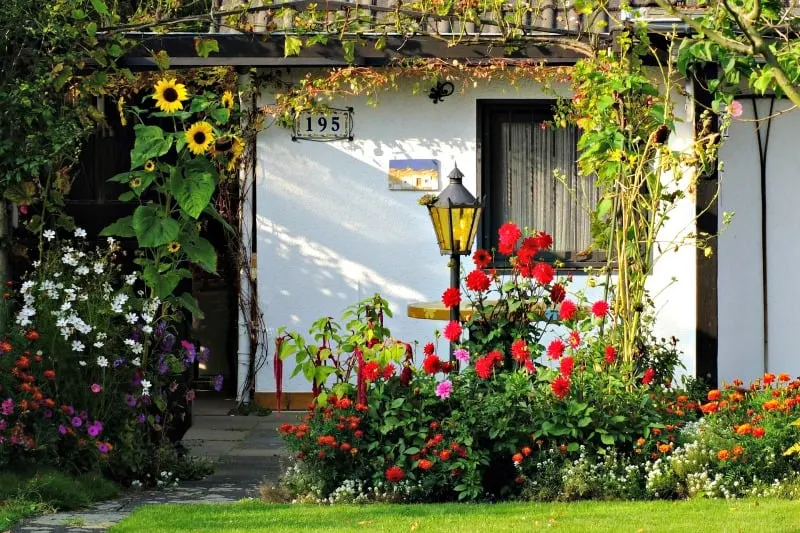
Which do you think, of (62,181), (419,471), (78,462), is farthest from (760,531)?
(62,181)

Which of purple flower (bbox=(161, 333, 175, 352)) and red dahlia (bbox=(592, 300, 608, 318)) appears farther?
→ purple flower (bbox=(161, 333, 175, 352))

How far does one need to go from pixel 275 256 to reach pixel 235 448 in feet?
7.86

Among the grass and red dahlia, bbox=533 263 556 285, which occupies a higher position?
red dahlia, bbox=533 263 556 285

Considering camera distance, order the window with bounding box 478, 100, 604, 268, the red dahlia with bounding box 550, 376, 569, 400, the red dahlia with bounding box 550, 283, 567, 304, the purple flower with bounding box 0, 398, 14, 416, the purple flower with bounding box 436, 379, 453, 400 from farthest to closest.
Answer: the window with bounding box 478, 100, 604, 268 → the red dahlia with bounding box 550, 283, 567, 304 → the purple flower with bounding box 436, 379, 453, 400 → the red dahlia with bounding box 550, 376, 569, 400 → the purple flower with bounding box 0, 398, 14, 416

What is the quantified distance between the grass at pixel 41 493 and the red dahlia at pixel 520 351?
8.12ft

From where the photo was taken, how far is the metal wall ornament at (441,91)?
37.3 ft

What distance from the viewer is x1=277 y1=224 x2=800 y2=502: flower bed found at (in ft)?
23.8

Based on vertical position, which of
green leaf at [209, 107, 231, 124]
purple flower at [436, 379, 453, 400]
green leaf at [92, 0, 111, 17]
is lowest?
purple flower at [436, 379, 453, 400]

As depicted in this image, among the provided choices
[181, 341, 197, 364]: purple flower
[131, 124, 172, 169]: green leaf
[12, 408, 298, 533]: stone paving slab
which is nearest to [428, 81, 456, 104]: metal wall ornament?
[12, 408, 298, 533]: stone paving slab

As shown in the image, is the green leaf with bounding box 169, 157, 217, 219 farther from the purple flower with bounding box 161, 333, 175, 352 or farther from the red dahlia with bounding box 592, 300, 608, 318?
the red dahlia with bounding box 592, 300, 608, 318

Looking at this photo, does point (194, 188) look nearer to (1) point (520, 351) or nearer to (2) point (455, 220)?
(2) point (455, 220)

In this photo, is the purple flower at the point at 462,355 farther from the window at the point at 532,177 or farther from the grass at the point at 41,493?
the window at the point at 532,177

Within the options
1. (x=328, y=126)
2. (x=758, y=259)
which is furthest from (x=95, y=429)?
(x=758, y=259)

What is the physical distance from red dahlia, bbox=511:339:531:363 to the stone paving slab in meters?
1.60
